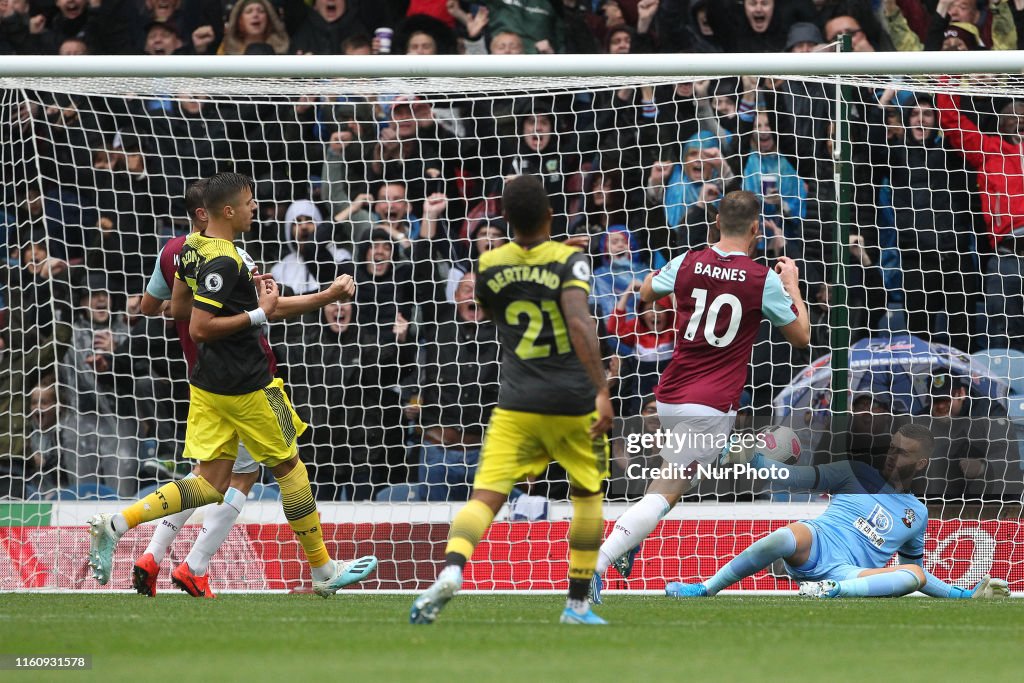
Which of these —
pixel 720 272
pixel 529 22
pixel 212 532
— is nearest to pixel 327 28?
pixel 529 22

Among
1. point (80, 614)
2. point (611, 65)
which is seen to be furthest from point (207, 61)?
point (80, 614)

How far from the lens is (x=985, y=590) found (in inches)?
311

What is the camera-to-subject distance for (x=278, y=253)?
34.9ft

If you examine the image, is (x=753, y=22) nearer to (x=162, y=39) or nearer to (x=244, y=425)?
(x=162, y=39)

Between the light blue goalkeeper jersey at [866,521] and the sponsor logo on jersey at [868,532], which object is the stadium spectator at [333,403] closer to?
the light blue goalkeeper jersey at [866,521]

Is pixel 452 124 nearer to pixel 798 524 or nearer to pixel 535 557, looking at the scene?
pixel 535 557

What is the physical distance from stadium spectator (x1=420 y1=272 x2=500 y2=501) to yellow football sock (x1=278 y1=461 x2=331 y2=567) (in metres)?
2.57

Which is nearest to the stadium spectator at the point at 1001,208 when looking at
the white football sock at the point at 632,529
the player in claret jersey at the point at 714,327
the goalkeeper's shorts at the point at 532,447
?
the player in claret jersey at the point at 714,327

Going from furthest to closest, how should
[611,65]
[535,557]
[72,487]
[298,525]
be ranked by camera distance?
[72,487] < [535,557] < [611,65] < [298,525]

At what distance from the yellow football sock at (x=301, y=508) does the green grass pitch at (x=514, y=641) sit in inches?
13.1

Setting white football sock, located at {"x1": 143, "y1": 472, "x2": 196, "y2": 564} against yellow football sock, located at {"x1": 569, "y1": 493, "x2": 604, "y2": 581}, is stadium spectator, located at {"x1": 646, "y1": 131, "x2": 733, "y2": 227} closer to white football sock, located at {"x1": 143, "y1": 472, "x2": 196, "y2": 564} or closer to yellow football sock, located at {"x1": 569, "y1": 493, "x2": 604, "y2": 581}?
white football sock, located at {"x1": 143, "y1": 472, "x2": 196, "y2": 564}

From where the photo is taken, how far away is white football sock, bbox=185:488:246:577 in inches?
299

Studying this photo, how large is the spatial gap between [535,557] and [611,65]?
3.15 metres

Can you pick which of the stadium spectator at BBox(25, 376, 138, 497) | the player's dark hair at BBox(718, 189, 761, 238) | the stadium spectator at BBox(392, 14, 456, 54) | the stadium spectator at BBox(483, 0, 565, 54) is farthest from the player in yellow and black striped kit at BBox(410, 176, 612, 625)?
the stadium spectator at BBox(483, 0, 565, 54)
